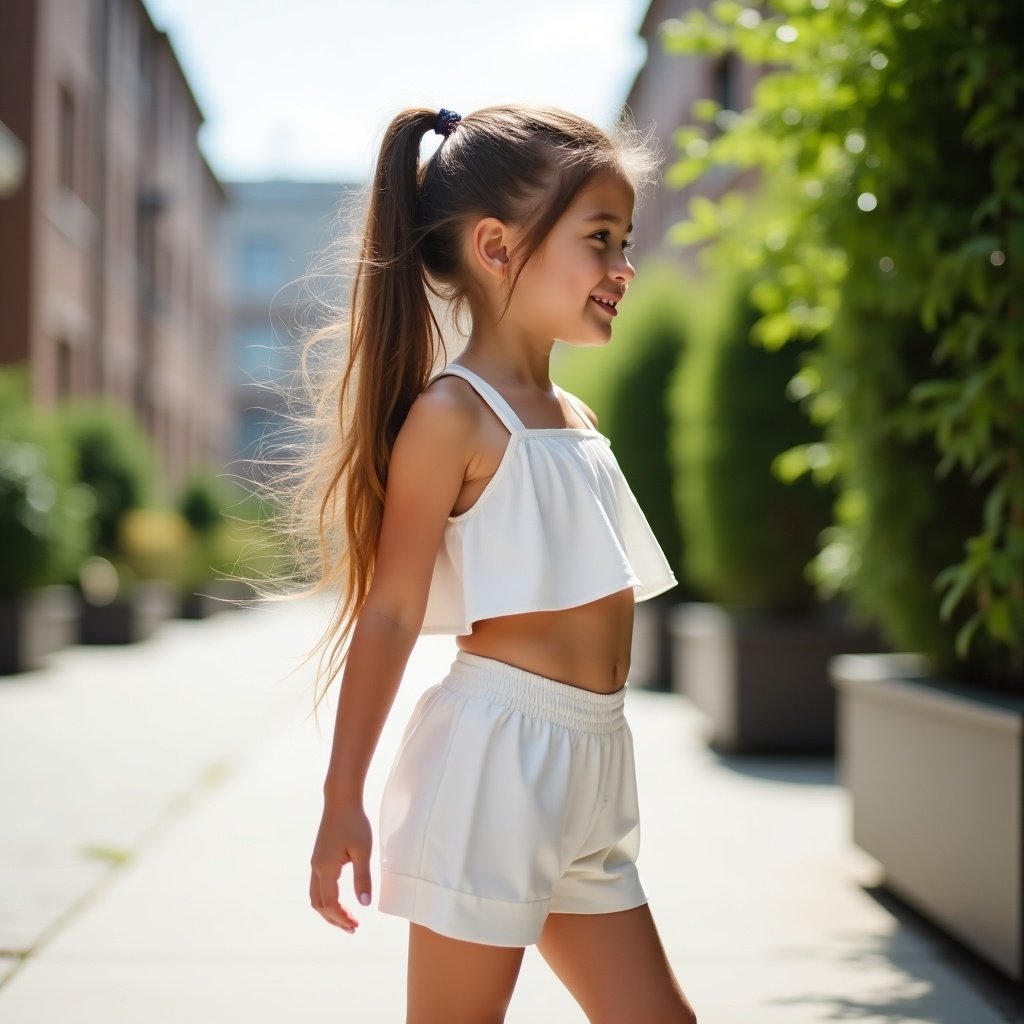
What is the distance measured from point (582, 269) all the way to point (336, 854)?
0.89 metres

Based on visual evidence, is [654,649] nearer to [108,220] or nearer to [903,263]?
[903,263]

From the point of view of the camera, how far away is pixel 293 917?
3924mm

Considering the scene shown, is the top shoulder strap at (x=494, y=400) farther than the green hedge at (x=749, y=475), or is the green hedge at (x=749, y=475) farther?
the green hedge at (x=749, y=475)

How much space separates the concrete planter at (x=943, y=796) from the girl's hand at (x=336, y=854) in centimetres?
209

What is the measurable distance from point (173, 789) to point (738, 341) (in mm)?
4135


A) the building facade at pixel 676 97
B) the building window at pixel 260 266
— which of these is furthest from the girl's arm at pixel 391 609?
the building window at pixel 260 266

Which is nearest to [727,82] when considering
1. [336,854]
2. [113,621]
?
[113,621]

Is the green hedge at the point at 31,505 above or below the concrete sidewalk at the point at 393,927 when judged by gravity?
above

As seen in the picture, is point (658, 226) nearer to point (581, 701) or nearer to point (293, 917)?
point (293, 917)

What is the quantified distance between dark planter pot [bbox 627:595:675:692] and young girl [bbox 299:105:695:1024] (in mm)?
8241

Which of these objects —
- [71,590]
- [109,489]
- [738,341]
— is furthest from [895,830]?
[109,489]

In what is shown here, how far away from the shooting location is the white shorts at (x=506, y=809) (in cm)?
176

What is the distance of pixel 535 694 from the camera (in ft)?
6.08

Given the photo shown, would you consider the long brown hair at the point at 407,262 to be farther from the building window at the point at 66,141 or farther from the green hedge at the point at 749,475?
the building window at the point at 66,141
